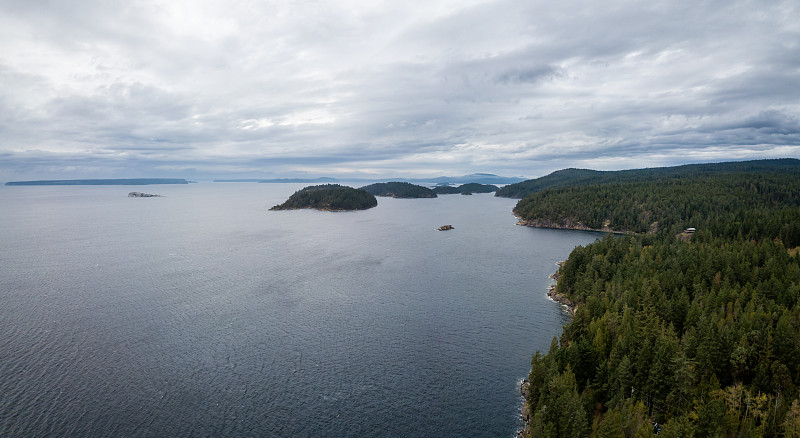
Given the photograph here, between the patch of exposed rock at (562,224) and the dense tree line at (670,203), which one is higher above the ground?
the dense tree line at (670,203)

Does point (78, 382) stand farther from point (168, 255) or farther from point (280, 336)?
point (168, 255)

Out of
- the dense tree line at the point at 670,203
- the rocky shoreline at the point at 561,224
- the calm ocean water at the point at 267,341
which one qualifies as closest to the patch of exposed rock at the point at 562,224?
the rocky shoreline at the point at 561,224

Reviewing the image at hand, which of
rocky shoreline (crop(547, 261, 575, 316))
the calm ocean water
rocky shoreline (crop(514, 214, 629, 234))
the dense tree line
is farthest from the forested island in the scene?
rocky shoreline (crop(514, 214, 629, 234))

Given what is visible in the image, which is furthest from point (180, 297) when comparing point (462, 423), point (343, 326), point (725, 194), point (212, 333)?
point (725, 194)

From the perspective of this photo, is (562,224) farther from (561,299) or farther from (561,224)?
(561,299)

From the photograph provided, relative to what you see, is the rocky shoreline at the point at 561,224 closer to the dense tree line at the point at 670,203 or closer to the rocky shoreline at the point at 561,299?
the dense tree line at the point at 670,203

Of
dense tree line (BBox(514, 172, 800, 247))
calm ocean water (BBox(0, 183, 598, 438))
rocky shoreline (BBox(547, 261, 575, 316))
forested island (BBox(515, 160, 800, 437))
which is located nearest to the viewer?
forested island (BBox(515, 160, 800, 437))

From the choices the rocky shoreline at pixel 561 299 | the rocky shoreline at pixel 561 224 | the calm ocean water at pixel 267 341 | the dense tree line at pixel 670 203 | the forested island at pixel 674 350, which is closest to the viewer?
the forested island at pixel 674 350

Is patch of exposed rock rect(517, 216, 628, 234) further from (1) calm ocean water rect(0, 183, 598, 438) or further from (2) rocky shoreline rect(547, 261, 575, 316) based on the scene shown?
(2) rocky shoreline rect(547, 261, 575, 316)
